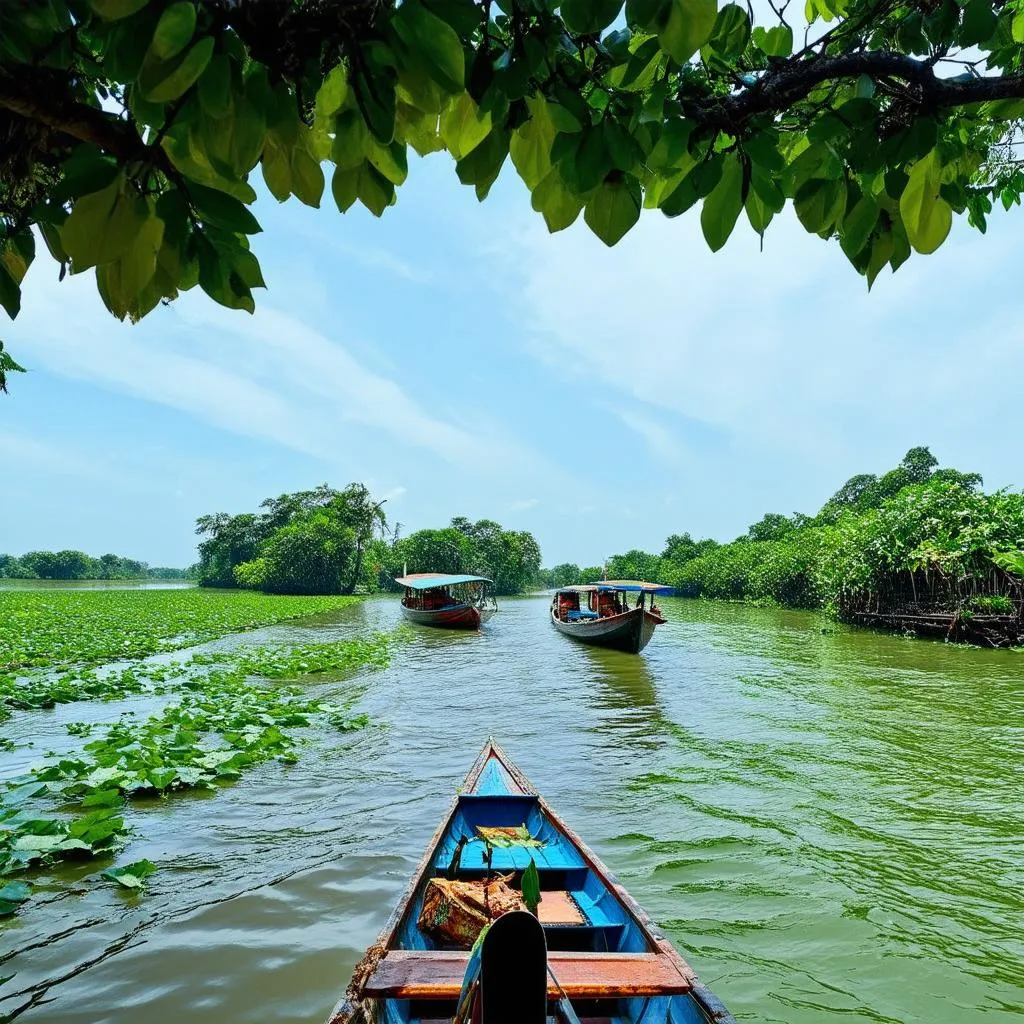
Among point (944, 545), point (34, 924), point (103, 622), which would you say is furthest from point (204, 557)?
point (34, 924)

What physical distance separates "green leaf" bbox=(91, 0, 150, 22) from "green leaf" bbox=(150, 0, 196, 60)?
1.2 inches

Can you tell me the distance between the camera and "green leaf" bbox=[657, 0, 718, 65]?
0.90 metres

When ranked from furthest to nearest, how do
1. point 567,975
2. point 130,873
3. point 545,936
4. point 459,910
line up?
point 130,873
point 459,910
point 567,975
point 545,936

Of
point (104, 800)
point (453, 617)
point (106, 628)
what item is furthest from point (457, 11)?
point (453, 617)

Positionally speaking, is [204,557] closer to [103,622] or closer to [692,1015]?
[103,622]

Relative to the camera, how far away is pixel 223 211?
100cm

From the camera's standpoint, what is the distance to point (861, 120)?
115cm

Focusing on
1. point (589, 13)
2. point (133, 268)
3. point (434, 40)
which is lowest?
point (133, 268)

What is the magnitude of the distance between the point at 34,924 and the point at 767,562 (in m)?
43.0

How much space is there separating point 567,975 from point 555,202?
2.91m

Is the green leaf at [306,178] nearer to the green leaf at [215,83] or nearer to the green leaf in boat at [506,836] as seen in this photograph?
the green leaf at [215,83]

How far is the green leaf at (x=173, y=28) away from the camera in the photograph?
788mm

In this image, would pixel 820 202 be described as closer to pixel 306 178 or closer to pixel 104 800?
pixel 306 178

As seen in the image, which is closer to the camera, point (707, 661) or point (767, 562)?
point (707, 661)
